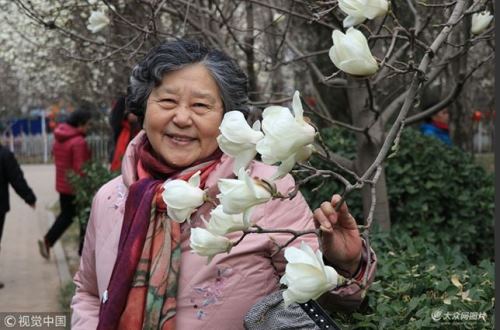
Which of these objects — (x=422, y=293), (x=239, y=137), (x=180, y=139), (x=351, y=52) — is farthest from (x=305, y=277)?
(x=422, y=293)

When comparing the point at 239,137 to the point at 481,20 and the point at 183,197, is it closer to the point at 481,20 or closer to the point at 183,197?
Answer: the point at 183,197

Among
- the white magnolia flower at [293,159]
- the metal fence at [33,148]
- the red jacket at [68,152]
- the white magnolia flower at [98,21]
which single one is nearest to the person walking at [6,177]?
the red jacket at [68,152]

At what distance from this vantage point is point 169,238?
7.45 feet

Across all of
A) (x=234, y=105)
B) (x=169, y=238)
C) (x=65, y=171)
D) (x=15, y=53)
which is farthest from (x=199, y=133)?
(x=15, y=53)

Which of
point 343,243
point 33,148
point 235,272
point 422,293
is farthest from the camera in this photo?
point 33,148

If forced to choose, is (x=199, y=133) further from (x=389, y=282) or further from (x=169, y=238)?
(x=389, y=282)

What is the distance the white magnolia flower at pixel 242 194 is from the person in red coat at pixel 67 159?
24.2ft

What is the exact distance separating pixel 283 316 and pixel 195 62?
2.78 ft

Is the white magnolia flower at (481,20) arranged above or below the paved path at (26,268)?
above

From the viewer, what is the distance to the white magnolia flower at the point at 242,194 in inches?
56.9

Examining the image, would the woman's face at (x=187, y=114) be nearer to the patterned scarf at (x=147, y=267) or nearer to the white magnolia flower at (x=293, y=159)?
the patterned scarf at (x=147, y=267)

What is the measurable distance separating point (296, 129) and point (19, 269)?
771cm

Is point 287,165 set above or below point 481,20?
below

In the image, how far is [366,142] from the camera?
4.63 m
